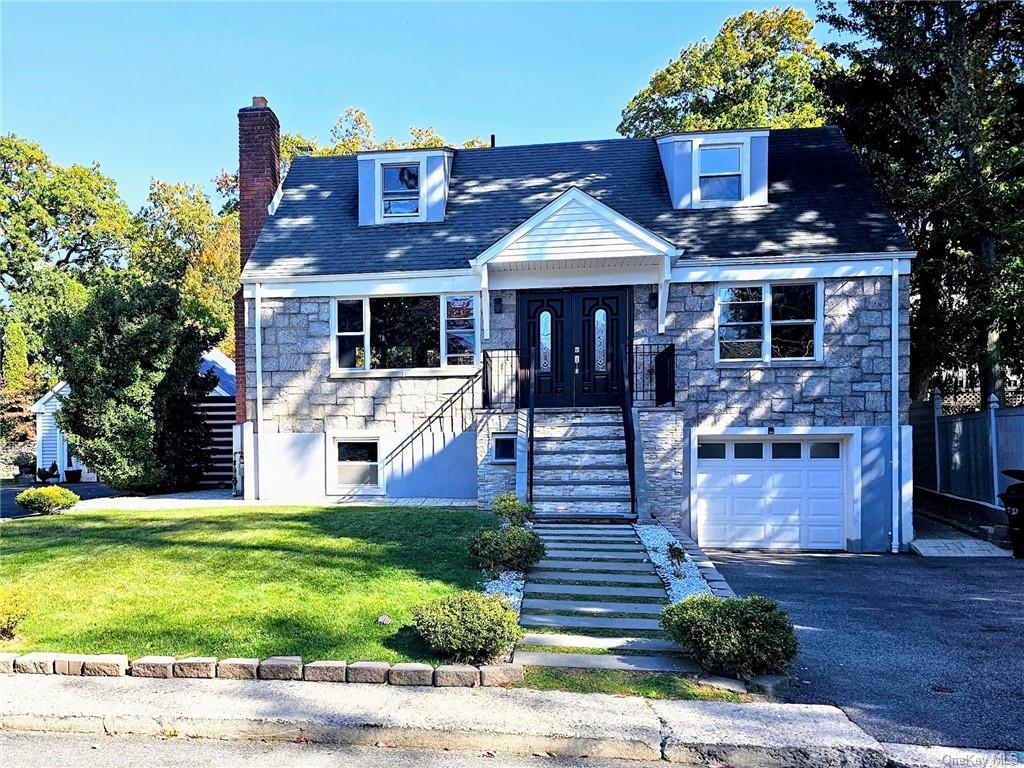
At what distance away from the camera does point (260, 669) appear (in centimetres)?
507

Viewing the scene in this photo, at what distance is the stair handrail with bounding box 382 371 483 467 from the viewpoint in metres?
12.7

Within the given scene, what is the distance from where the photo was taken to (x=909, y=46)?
44.1 feet

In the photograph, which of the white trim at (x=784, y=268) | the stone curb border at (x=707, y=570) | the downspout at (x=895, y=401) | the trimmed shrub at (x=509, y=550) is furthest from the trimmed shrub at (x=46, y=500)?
the downspout at (x=895, y=401)

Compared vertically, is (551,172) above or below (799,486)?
above

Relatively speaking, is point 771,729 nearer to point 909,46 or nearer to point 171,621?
point 171,621

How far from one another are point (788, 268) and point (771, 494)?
431 cm

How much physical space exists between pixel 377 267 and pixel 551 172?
15.5 ft

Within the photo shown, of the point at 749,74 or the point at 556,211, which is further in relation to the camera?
the point at 749,74

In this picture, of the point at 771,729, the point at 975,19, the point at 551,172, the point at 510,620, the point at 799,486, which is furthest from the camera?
the point at 551,172

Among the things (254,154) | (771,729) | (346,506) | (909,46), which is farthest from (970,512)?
(254,154)

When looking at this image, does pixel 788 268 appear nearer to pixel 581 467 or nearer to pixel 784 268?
pixel 784 268

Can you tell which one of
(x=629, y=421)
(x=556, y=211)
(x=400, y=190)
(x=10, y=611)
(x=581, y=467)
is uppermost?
(x=400, y=190)

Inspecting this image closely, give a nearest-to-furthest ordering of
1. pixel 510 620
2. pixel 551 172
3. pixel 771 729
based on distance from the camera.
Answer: pixel 771 729
pixel 510 620
pixel 551 172

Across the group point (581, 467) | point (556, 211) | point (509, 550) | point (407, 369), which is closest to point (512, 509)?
point (509, 550)
